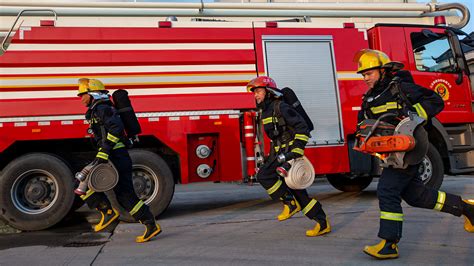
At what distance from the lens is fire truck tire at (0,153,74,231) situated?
552cm

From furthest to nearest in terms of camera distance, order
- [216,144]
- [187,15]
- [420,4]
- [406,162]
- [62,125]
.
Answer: [420,4]
[187,15]
[216,144]
[62,125]
[406,162]

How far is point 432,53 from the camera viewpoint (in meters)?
7.27

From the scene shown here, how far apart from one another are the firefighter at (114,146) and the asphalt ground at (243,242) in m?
0.28

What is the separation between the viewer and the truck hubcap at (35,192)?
562cm

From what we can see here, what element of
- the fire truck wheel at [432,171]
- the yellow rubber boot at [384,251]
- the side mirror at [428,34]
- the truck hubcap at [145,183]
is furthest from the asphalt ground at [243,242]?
the side mirror at [428,34]

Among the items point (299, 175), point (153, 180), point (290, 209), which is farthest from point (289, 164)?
point (153, 180)

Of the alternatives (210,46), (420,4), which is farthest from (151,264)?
(420,4)

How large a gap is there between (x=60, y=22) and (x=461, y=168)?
652cm

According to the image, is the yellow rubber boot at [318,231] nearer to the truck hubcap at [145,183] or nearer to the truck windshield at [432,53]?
the truck hubcap at [145,183]

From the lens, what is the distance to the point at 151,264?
3873 mm

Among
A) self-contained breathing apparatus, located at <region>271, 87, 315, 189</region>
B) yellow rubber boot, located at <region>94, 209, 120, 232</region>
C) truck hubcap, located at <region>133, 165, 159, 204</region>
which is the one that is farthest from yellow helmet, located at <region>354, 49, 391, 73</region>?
yellow rubber boot, located at <region>94, 209, 120, 232</region>

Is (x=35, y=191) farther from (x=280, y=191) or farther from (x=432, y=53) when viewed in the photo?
(x=432, y=53)

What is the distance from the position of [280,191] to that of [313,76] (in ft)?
8.67

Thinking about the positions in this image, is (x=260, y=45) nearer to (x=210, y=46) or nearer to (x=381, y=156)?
(x=210, y=46)
